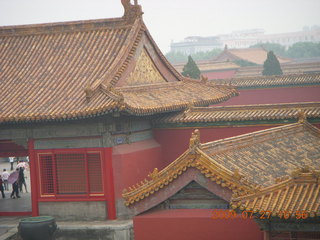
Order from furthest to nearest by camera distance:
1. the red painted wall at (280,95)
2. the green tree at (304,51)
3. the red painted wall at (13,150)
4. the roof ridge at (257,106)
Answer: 1. the green tree at (304,51)
2. the red painted wall at (280,95)
3. the red painted wall at (13,150)
4. the roof ridge at (257,106)

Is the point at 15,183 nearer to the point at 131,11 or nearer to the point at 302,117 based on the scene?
the point at 131,11

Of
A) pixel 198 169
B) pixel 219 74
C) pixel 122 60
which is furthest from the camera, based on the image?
pixel 219 74

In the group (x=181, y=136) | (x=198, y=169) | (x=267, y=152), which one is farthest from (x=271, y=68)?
(x=198, y=169)

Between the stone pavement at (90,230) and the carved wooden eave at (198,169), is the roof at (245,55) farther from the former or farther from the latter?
the carved wooden eave at (198,169)

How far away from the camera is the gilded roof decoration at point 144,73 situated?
85.8 feet

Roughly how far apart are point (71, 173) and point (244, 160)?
8400mm

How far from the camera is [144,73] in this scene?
2709 centimetres

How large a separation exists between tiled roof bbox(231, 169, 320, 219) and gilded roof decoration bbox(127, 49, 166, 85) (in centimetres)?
1246

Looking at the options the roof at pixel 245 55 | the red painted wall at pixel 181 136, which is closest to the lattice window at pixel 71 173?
the red painted wall at pixel 181 136

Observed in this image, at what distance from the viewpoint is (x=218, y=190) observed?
16.0m

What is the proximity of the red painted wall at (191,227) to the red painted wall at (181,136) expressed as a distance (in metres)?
9.35

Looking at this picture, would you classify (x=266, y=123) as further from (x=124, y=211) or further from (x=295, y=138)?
(x=124, y=211)

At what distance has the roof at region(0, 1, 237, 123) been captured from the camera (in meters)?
23.4

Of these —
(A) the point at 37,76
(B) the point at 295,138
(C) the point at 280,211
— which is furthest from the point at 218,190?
(A) the point at 37,76
